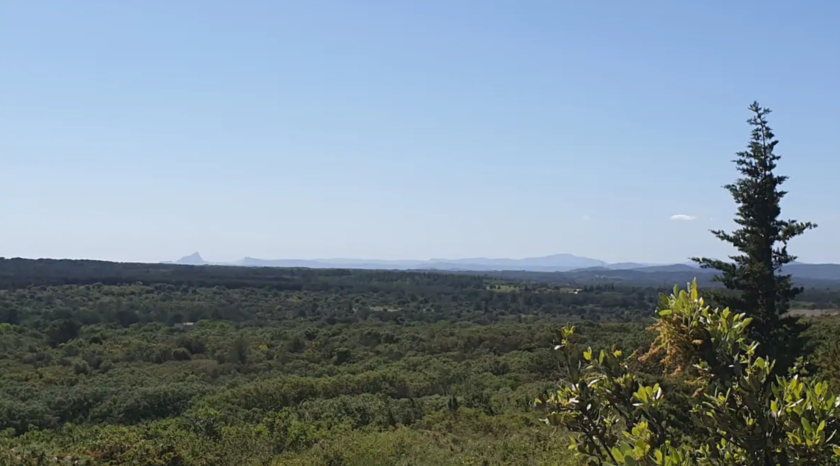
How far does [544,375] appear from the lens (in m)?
28.2

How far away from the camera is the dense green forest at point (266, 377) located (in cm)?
1313

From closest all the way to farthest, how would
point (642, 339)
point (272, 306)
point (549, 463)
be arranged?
point (549, 463)
point (642, 339)
point (272, 306)

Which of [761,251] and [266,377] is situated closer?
[761,251]

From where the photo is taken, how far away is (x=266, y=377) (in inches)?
1100

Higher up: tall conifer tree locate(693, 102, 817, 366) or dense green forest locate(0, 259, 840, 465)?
tall conifer tree locate(693, 102, 817, 366)

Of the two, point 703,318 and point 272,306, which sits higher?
point 703,318

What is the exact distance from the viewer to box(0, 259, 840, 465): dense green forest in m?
13.1

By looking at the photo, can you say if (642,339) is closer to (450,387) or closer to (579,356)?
(450,387)

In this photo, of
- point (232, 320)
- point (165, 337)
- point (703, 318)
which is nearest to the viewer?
point (703, 318)

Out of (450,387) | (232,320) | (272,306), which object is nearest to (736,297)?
(450,387)

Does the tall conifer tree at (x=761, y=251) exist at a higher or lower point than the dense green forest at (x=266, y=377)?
higher

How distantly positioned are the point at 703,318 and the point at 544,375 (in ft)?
88.0

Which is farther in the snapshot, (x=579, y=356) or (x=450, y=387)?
(x=450, y=387)

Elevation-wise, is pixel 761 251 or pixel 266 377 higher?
pixel 761 251
